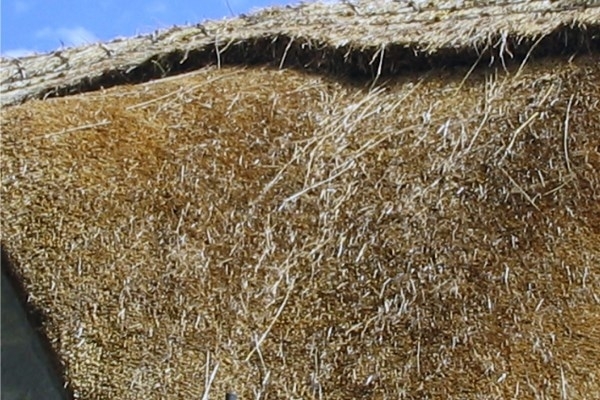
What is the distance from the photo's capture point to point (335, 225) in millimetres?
4684

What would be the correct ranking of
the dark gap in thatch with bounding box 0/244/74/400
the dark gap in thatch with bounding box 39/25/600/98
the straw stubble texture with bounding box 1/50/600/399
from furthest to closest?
the dark gap in thatch with bounding box 39/25/600/98 < the dark gap in thatch with bounding box 0/244/74/400 < the straw stubble texture with bounding box 1/50/600/399

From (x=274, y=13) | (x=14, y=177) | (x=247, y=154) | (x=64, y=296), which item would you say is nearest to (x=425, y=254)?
(x=247, y=154)

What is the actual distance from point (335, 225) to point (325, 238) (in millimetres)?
68

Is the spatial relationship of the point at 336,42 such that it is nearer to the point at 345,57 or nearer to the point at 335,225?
the point at 345,57

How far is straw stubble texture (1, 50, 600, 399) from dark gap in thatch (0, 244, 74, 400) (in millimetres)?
52

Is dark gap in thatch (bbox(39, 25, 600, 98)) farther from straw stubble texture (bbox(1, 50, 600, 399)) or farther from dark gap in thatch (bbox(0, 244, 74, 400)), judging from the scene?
dark gap in thatch (bbox(0, 244, 74, 400))

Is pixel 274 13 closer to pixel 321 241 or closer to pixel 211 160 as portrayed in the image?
pixel 211 160

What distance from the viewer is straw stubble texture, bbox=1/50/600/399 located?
4.29 metres

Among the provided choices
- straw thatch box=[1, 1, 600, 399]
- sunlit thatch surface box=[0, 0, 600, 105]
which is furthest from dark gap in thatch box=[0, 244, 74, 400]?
sunlit thatch surface box=[0, 0, 600, 105]

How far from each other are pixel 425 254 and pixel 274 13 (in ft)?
7.13

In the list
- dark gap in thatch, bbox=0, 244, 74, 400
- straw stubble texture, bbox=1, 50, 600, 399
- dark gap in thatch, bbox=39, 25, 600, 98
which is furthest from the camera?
dark gap in thatch, bbox=39, 25, 600, 98

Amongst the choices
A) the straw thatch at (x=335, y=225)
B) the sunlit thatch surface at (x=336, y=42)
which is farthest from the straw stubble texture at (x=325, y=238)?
the sunlit thatch surface at (x=336, y=42)

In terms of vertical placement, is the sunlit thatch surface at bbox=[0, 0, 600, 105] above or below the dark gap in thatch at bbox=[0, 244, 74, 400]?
above

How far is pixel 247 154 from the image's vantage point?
16.6ft
